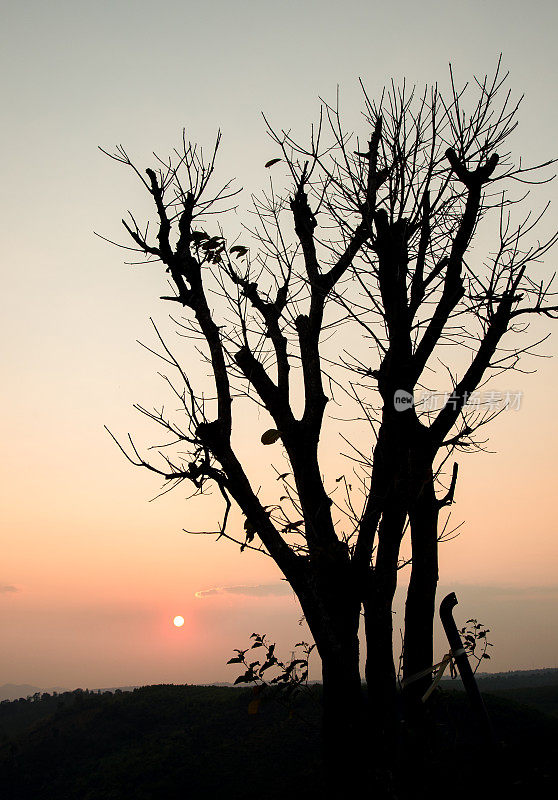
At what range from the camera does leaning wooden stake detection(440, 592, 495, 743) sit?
5.03m

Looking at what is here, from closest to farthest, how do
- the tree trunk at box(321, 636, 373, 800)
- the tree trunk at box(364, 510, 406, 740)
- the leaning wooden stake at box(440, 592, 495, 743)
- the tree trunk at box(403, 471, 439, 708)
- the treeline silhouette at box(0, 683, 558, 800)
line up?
the tree trunk at box(321, 636, 373, 800) < the leaning wooden stake at box(440, 592, 495, 743) < the tree trunk at box(364, 510, 406, 740) < the tree trunk at box(403, 471, 439, 708) < the treeline silhouette at box(0, 683, 558, 800)

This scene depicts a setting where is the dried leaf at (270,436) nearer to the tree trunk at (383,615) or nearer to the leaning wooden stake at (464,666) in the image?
the tree trunk at (383,615)

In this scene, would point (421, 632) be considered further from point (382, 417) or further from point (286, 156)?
point (286, 156)

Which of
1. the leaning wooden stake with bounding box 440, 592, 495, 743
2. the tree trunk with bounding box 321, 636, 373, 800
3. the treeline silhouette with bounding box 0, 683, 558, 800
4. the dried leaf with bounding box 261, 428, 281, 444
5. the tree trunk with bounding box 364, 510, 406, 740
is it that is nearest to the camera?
the tree trunk with bounding box 321, 636, 373, 800

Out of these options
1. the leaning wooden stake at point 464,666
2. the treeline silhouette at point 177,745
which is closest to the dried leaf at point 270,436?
the leaning wooden stake at point 464,666

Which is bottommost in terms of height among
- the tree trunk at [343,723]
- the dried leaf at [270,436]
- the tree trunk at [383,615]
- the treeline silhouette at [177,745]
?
the treeline silhouette at [177,745]

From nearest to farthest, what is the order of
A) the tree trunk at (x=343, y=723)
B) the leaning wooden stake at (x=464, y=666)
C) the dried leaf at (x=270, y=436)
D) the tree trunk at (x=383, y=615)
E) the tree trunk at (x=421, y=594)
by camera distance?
the tree trunk at (x=343, y=723), the leaning wooden stake at (x=464, y=666), the tree trunk at (x=383, y=615), the dried leaf at (x=270, y=436), the tree trunk at (x=421, y=594)

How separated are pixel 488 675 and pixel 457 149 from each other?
246 feet

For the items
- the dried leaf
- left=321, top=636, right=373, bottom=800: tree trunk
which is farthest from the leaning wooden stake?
the dried leaf

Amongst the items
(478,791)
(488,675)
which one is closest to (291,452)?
(478,791)

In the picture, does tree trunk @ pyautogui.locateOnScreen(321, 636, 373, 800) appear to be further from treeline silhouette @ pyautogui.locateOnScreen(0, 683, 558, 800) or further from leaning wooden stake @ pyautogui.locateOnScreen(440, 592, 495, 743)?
treeline silhouette @ pyautogui.locateOnScreen(0, 683, 558, 800)

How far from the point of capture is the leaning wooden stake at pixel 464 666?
5.03 metres

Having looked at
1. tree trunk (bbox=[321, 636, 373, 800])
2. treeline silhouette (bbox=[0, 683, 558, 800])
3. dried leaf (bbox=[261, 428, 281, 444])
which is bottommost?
treeline silhouette (bbox=[0, 683, 558, 800])

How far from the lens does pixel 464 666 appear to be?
530 centimetres
